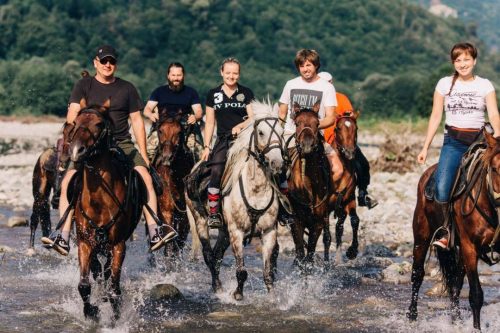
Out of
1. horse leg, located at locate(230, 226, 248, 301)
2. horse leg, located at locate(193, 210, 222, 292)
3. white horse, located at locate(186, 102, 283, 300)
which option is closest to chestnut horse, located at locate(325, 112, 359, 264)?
horse leg, located at locate(193, 210, 222, 292)

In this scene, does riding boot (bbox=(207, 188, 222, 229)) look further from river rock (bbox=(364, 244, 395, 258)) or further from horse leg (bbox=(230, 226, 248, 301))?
river rock (bbox=(364, 244, 395, 258))

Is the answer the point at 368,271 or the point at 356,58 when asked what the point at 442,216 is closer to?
the point at 368,271

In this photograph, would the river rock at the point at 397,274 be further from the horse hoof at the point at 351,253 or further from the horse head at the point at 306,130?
the horse head at the point at 306,130

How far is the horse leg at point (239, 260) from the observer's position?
33.7 ft

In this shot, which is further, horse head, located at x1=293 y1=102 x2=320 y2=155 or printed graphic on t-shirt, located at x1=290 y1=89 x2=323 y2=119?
printed graphic on t-shirt, located at x1=290 y1=89 x2=323 y2=119

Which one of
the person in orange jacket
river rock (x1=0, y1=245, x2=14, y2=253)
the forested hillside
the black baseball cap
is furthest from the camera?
the forested hillside

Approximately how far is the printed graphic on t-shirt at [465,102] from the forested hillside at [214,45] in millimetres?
55675

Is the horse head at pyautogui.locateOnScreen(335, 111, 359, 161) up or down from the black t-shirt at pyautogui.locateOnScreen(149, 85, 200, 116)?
down

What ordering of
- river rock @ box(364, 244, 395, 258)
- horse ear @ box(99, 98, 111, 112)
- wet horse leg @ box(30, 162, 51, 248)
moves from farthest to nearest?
river rock @ box(364, 244, 395, 258)
wet horse leg @ box(30, 162, 51, 248)
horse ear @ box(99, 98, 111, 112)

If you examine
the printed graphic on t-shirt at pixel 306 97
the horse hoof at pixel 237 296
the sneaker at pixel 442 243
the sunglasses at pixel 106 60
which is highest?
the sunglasses at pixel 106 60

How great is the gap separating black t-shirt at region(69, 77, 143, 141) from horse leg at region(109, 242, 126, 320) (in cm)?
128

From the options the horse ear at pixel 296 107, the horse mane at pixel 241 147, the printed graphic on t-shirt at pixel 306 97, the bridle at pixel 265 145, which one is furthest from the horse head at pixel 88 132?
the printed graphic on t-shirt at pixel 306 97

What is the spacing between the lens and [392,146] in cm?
2738

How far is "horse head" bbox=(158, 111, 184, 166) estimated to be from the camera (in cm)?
1259
